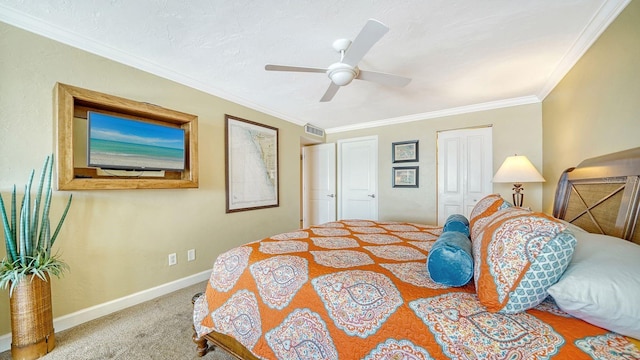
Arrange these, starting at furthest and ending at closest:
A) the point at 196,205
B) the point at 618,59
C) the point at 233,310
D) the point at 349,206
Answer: the point at 349,206 → the point at 196,205 → the point at 618,59 → the point at 233,310

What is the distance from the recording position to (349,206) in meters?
4.65

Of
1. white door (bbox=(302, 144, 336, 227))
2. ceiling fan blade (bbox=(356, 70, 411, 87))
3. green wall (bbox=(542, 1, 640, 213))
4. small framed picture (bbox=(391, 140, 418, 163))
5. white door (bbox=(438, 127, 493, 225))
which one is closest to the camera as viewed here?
green wall (bbox=(542, 1, 640, 213))

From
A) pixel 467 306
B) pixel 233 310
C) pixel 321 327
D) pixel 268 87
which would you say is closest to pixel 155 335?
pixel 233 310

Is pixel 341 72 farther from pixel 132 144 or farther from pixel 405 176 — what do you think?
pixel 405 176

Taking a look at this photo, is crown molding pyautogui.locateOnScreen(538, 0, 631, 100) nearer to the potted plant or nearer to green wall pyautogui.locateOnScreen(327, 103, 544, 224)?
green wall pyautogui.locateOnScreen(327, 103, 544, 224)

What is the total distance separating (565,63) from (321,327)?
3106mm

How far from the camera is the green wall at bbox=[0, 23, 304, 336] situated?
1.64 metres

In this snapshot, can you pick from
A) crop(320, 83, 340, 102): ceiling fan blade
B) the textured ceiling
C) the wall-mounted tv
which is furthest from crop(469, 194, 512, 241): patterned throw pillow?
the wall-mounted tv

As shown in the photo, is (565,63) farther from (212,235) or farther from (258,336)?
(212,235)

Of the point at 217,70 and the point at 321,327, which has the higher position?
the point at 217,70

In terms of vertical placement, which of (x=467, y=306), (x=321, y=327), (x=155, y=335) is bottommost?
(x=155, y=335)

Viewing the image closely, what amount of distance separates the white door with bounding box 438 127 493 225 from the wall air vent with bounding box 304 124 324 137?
219cm

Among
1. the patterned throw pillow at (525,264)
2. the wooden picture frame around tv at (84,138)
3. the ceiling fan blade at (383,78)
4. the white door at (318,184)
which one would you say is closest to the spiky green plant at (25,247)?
the wooden picture frame around tv at (84,138)

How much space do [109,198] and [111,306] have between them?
95cm
